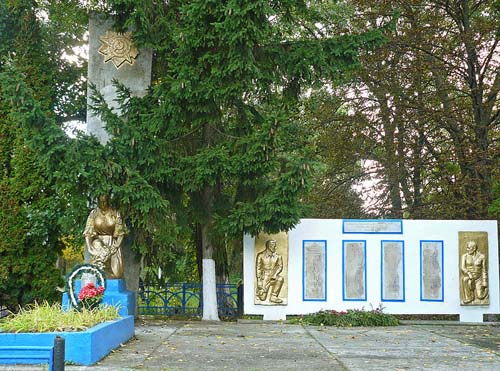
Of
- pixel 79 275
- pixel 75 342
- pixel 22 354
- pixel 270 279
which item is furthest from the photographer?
pixel 270 279

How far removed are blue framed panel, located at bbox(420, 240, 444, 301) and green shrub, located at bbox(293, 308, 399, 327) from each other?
1248mm

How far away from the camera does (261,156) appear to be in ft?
49.6

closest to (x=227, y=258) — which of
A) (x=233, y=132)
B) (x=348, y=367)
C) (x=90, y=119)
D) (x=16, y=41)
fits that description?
(x=233, y=132)

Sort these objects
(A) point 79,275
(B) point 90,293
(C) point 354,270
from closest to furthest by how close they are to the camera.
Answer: (B) point 90,293, (A) point 79,275, (C) point 354,270

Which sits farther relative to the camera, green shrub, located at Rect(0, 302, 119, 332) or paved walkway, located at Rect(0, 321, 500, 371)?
green shrub, located at Rect(0, 302, 119, 332)

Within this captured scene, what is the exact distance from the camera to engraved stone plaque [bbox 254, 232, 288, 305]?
53.5ft

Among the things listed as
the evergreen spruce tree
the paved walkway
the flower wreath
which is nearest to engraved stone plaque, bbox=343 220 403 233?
the evergreen spruce tree

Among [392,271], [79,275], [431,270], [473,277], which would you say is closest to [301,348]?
[79,275]

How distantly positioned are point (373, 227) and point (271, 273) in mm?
2699

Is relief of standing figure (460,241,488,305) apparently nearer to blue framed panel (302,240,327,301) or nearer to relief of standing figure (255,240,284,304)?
blue framed panel (302,240,327,301)

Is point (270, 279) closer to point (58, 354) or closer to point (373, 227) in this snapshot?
point (373, 227)

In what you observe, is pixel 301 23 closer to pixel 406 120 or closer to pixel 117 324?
pixel 406 120

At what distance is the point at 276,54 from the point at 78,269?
7.09m

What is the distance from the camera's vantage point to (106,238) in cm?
1486
